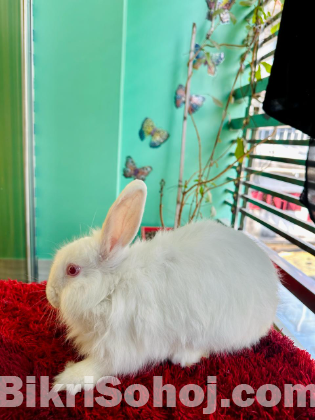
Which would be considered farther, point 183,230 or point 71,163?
point 71,163

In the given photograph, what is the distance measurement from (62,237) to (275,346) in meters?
1.78

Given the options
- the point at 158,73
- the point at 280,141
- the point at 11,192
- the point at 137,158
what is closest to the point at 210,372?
the point at 280,141

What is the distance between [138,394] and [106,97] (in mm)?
1960

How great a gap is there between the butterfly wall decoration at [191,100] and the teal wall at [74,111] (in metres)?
0.59

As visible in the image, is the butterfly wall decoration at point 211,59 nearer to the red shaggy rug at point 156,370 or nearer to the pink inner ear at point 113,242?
the pink inner ear at point 113,242

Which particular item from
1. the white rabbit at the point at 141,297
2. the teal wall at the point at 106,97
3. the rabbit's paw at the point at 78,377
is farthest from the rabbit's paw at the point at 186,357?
the teal wall at the point at 106,97

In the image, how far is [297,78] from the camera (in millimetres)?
862

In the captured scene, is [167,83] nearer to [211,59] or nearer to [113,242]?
[211,59]

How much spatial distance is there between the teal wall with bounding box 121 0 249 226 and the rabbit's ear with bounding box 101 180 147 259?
1.87 m

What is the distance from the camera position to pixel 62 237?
2404mm

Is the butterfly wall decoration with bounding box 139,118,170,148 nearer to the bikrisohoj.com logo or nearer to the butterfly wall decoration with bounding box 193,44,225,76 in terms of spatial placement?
the butterfly wall decoration with bounding box 193,44,225,76

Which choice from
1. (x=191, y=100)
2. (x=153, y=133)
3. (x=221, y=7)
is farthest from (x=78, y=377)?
(x=221, y=7)

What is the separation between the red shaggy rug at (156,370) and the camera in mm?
790

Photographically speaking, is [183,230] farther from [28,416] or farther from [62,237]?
[62,237]
